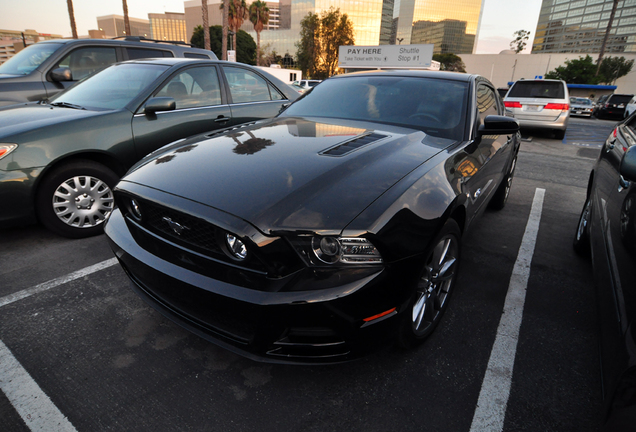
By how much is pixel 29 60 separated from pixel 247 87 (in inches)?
129

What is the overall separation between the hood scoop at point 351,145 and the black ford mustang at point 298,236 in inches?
0.5

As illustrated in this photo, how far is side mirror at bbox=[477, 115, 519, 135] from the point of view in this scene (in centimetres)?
271

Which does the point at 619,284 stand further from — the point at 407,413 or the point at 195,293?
the point at 195,293

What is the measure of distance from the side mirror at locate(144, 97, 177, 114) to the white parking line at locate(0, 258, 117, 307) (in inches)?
57.7

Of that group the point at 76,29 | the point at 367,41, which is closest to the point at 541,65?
the point at 367,41

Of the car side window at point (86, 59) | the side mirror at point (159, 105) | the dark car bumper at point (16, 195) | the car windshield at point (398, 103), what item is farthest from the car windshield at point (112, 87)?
the car windshield at point (398, 103)

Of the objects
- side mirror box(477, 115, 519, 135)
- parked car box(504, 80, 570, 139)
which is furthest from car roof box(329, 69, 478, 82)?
parked car box(504, 80, 570, 139)

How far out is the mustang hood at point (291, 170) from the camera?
1.56 m

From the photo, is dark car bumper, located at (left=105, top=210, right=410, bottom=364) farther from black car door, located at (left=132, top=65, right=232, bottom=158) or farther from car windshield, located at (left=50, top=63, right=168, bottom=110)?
car windshield, located at (left=50, top=63, right=168, bottom=110)

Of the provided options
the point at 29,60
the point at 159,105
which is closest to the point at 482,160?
the point at 159,105

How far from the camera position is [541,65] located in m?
74.1

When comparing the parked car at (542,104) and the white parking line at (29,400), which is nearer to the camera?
the white parking line at (29,400)

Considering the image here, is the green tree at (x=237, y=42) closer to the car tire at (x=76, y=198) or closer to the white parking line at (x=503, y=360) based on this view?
the car tire at (x=76, y=198)

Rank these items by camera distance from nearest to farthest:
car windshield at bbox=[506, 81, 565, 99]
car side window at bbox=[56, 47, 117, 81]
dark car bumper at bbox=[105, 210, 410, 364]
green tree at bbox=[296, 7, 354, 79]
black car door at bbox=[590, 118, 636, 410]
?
1. black car door at bbox=[590, 118, 636, 410]
2. dark car bumper at bbox=[105, 210, 410, 364]
3. car side window at bbox=[56, 47, 117, 81]
4. car windshield at bbox=[506, 81, 565, 99]
5. green tree at bbox=[296, 7, 354, 79]
